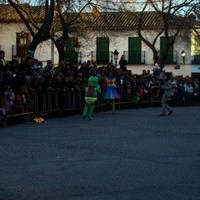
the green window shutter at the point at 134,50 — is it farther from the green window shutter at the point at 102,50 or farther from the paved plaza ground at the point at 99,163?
the paved plaza ground at the point at 99,163

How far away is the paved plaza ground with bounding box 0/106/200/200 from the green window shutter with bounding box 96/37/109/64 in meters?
42.6

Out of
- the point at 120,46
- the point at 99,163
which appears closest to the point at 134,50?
the point at 120,46

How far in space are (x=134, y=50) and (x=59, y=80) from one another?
38757 mm

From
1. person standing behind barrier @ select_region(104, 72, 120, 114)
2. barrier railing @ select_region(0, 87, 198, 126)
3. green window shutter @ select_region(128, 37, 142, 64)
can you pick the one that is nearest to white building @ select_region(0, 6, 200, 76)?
green window shutter @ select_region(128, 37, 142, 64)

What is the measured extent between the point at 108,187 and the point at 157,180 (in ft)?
3.04

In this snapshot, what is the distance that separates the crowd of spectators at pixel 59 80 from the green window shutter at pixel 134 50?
2386 centimetres

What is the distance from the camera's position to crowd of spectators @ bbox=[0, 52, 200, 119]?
18714mm

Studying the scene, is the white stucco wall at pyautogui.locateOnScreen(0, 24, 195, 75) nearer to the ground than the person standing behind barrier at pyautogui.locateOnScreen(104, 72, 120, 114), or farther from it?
farther from it

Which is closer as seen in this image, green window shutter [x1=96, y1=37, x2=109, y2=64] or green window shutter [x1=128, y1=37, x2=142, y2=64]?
green window shutter [x1=96, y1=37, x2=109, y2=64]

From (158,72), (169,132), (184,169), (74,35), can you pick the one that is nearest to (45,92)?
(169,132)

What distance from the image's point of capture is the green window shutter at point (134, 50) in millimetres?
60938

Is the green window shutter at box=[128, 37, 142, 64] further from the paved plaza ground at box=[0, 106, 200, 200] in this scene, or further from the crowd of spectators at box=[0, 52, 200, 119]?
the paved plaza ground at box=[0, 106, 200, 200]

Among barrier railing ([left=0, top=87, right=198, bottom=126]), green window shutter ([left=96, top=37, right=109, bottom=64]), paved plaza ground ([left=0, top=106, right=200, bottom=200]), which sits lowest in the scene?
paved plaza ground ([left=0, top=106, right=200, bottom=200])

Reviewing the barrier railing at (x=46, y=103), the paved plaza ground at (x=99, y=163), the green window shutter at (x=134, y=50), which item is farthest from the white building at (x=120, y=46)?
the paved plaza ground at (x=99, y=163)
